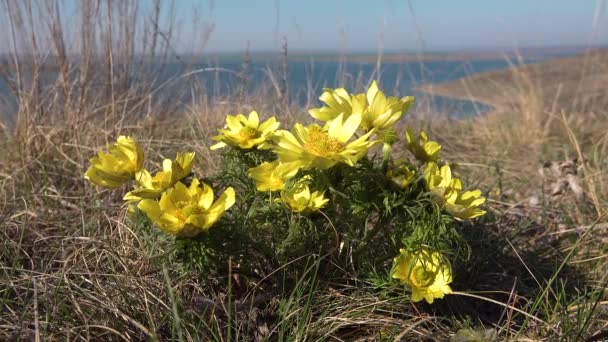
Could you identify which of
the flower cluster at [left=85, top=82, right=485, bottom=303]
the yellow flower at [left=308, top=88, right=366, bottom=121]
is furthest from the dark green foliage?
the yellow flower at [left=308, top=88, right=366, bottom=121]

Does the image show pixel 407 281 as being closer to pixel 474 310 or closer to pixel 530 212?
pixel 474 310

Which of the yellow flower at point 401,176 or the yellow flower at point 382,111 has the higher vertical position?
the yellow flower at point 382,111

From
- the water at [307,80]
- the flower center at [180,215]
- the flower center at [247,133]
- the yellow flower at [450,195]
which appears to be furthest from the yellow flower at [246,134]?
the water at [307,80]

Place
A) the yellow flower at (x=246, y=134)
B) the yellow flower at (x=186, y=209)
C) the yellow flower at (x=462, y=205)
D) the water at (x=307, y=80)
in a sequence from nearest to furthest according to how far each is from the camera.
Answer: the yellow flower at (x=186, y=209) → the yellow flower at (x=462, y=205) → the yellow flower at (x=246, y=134) → the water at (x=307, y=80)

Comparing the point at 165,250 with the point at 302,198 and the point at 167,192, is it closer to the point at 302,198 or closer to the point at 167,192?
the point at 167,192

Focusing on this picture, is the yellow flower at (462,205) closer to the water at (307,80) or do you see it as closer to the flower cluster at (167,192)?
the flower cluster at (167,192)

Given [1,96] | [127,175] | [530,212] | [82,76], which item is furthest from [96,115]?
[530,212]
